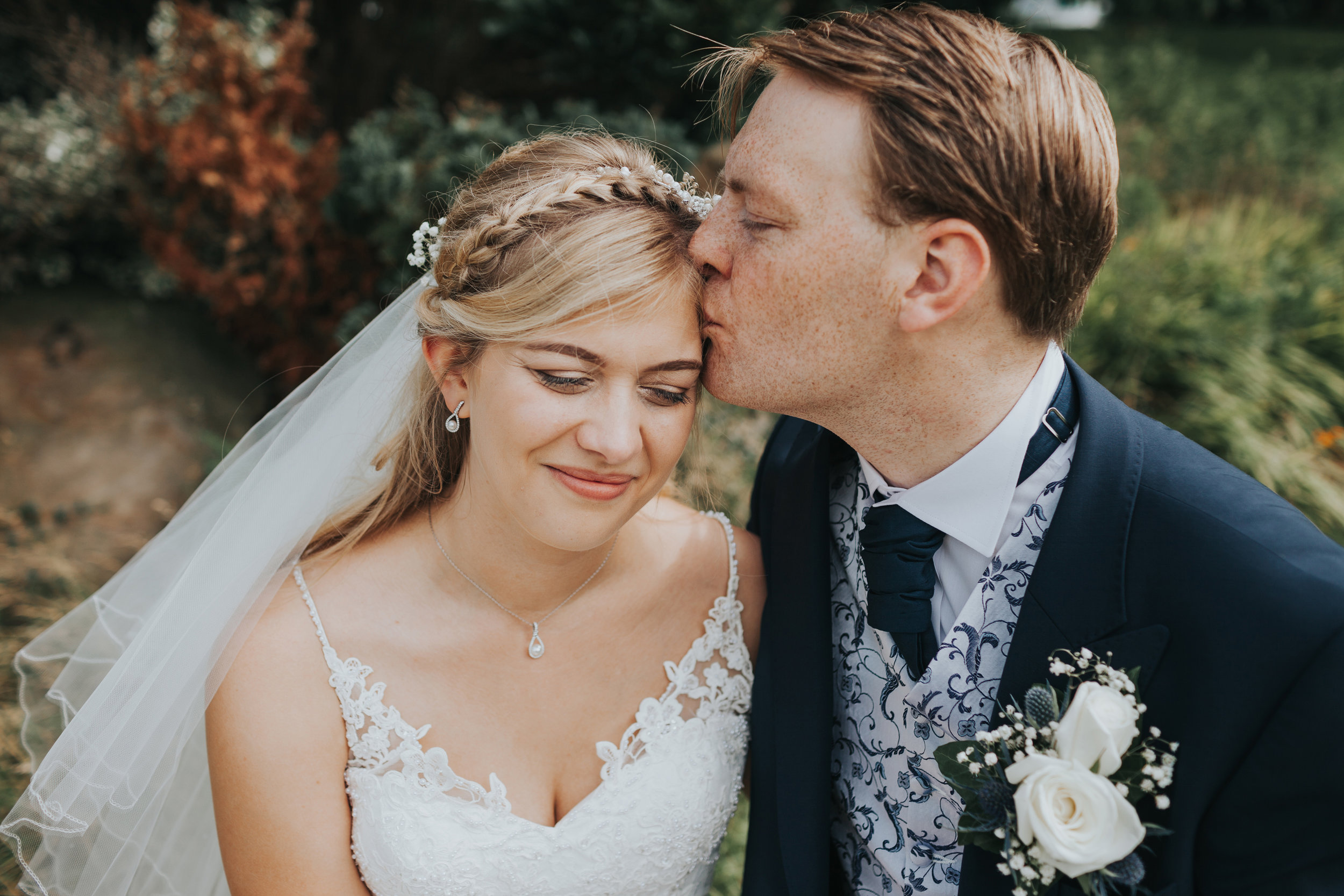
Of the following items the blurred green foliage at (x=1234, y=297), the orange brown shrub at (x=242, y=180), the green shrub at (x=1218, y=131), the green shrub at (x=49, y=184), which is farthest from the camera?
the green shrub at (x=1218, y=131)

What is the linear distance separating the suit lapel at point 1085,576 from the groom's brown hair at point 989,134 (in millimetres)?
343

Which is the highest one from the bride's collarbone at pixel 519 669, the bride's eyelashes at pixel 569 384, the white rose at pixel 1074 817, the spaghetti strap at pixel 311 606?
the bride's eyelashes at pixel 569 384

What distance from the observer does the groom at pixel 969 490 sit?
166 centimetres

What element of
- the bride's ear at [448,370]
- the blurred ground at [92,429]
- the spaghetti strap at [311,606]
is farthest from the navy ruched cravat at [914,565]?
the blurred ground at [92,429]

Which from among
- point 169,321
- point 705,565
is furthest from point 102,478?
point 705,565

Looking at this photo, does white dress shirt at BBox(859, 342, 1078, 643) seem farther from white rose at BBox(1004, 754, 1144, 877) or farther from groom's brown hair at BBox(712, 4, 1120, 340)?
white rose at BBox(1004, 754, 1144, 877)

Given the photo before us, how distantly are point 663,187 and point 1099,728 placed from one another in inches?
61.5

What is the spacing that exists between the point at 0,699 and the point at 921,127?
4634 mm

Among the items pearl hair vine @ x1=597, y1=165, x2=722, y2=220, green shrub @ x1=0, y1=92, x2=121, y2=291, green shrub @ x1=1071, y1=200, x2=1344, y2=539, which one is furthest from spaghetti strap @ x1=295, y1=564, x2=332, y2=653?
green shrub @ x1=0, y1=92, x2=121, y2=291

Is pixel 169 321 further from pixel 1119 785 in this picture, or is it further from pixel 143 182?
pixel 1119 785

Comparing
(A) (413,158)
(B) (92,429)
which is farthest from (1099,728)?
(B) (92,429)

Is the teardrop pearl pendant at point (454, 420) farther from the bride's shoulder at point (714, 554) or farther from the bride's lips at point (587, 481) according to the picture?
the bride's shoulder at point (714, 554)

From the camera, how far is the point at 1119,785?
1.67 m

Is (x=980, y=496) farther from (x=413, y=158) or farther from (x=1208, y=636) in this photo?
(x=413, y=158)
